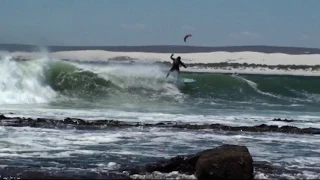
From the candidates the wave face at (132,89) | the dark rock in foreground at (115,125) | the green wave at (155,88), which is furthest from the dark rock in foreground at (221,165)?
the green wave at (155,88)

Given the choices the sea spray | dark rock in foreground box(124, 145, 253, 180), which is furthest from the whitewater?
dark rock in foreground box(124, 145, 253, 180)

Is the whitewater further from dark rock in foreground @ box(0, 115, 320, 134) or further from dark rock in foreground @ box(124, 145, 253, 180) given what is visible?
dark rock in foreground @ box(0, 115, 320, 134)

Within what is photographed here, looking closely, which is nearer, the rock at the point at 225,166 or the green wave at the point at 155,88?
the rock at the point at 225,166

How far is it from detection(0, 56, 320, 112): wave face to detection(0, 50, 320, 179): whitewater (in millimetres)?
54

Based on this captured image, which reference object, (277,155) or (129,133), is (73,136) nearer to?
(129,133)

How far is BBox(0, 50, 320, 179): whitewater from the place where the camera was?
1430cm

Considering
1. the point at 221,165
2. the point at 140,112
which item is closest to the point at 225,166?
the point at 221,165

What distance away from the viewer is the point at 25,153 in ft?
47.1

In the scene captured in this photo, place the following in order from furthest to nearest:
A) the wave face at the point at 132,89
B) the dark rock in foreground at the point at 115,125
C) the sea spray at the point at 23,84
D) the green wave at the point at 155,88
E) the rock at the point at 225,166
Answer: the green wave at the point at 155,88 → the wave face at the point at 132,89 → the sea spray at the point at 23,84 → the dark rock in foreground at the point at 115,125 → the rock at the point at 225,166

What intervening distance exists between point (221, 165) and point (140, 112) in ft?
50.7

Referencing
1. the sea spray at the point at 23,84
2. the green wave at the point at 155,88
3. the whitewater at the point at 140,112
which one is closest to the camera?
the whitewater at the point at 140,112

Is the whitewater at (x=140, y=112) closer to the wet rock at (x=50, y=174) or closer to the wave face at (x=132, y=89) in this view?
the wave face at (x=132, y=89)

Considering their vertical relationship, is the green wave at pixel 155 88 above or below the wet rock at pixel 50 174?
above

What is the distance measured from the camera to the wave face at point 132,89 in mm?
32031
